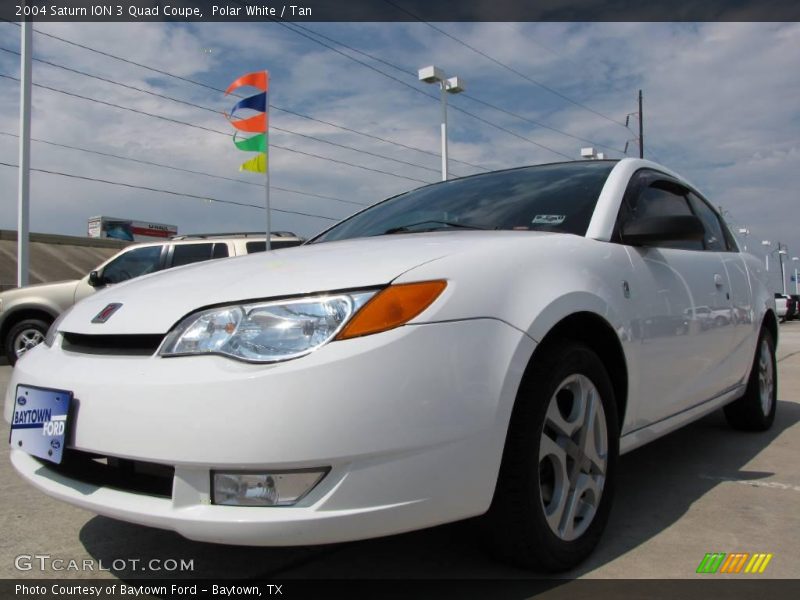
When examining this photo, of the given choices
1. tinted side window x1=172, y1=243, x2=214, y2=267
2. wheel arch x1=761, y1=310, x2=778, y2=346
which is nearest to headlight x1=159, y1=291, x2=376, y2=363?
wheel arch x1=761, y1=310, x2=778, y2=346

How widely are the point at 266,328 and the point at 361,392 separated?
31 cm

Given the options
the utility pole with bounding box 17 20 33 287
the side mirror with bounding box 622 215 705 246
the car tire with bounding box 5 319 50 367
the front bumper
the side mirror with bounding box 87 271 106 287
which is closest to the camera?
the front bumper

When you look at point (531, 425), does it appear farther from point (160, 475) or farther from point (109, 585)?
point (109, 585)

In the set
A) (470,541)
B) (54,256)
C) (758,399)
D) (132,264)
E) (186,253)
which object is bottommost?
(470,541)

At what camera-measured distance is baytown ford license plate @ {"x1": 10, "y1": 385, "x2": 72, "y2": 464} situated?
1.88m

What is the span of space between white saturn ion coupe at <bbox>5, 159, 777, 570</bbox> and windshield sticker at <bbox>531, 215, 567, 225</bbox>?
0.02 m

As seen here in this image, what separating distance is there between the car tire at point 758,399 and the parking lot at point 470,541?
2.53ft

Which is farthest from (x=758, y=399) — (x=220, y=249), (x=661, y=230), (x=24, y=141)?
(x=24, y=141)

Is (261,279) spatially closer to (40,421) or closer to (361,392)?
(361,392)

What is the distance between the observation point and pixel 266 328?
5.74ft

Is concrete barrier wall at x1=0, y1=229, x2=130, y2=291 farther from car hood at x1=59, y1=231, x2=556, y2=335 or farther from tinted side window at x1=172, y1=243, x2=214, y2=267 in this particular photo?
car hood at x1=59, y1=231, x2=556, y2=335

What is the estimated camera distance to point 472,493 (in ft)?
5.90

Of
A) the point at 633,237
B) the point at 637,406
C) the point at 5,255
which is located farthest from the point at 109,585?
the point at 5,255

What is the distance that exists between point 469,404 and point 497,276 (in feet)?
1.32
